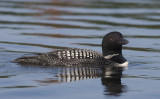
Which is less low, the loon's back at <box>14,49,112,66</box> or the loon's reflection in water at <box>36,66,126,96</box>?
the loon's back at <box>14,49,112,66</box>

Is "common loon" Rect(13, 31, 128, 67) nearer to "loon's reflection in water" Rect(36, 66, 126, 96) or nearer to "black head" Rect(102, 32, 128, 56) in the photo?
"loon's reflection in water" Rect(36, 66, 126, 96)

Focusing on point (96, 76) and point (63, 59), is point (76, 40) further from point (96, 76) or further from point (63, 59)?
point (96, 76)

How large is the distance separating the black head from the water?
491mm

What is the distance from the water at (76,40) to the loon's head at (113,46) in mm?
389

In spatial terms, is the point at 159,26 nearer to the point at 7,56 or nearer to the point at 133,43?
the point at 133,43

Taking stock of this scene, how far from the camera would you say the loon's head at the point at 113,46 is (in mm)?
12045

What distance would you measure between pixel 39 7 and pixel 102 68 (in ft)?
44.8

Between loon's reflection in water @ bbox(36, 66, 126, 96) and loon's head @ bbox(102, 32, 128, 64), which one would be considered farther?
loon's head @ bbox(102, 32, 128, 64)

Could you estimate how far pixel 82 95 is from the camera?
8.64 metres

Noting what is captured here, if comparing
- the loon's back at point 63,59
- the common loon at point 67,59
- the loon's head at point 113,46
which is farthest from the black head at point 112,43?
the loon's back at point 63,59

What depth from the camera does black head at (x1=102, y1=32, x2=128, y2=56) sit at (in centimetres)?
1209

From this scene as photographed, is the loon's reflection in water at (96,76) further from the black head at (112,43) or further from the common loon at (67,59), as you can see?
the black head at (112,43)

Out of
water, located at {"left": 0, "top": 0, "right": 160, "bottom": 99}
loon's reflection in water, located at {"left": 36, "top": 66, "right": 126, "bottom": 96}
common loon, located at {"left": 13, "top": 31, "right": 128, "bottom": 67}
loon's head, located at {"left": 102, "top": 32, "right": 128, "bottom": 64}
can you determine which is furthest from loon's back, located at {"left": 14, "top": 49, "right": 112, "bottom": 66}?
loon's head, located at {"left": 102, "top": 32, "right": 128, "bottom": 64}

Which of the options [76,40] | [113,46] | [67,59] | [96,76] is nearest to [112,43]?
[113,46]
